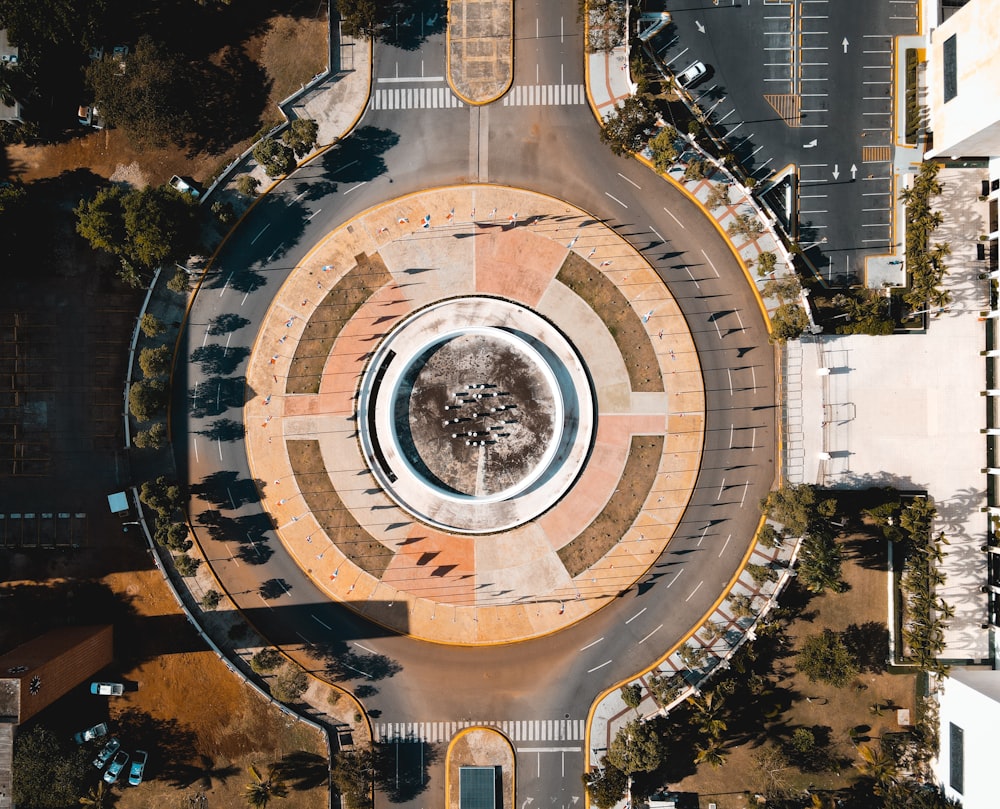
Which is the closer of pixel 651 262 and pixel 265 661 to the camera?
pixel 265 661

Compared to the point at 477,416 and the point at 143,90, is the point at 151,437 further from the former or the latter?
→ the point at 143,90

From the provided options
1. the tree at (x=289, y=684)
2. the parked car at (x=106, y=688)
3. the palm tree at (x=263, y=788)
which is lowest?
the palm tree at (x=263, y=788)

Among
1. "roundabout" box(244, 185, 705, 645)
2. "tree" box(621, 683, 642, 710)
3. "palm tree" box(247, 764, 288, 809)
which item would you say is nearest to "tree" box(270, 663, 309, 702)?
"palm tree" box(247, 764, 288, 809)

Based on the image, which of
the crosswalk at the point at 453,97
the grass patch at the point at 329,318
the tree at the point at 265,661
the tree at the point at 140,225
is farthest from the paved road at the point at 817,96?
the tree at the point at 265,661

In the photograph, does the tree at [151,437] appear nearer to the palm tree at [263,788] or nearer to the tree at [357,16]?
the palm tree at [263,788]

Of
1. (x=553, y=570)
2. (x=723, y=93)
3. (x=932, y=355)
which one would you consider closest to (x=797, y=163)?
(x=723, y=93)

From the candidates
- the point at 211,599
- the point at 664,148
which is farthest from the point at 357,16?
the point at 211,599

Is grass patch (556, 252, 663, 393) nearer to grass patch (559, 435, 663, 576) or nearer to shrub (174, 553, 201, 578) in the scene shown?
grass patch (559, 435, 663, 576)
